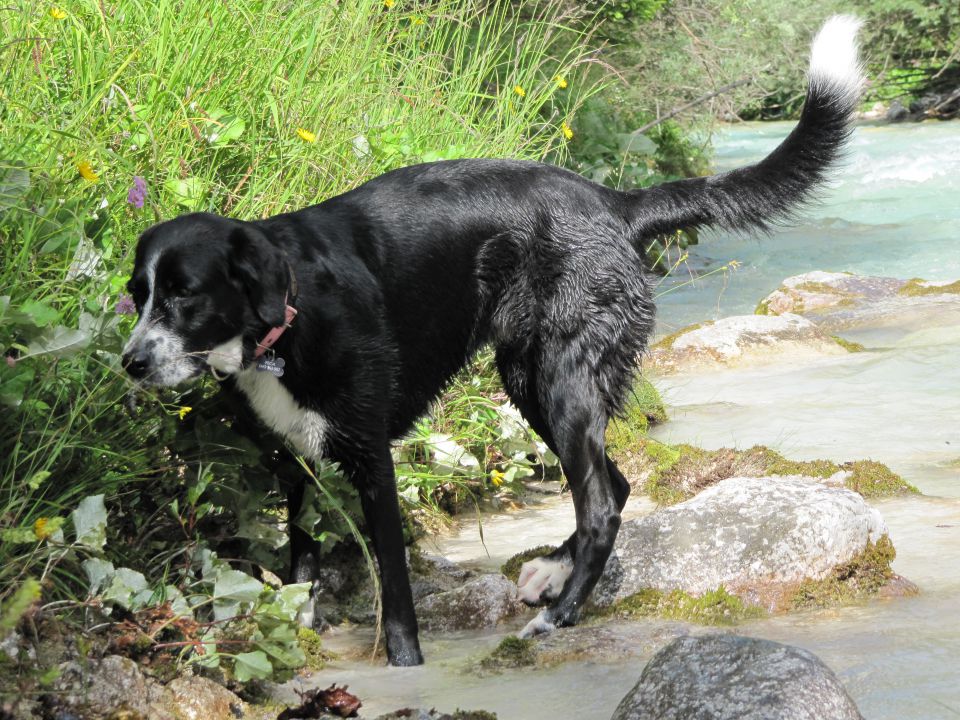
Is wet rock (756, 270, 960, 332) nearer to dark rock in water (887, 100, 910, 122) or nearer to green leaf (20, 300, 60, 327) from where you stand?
green leaf (20, 300, 60, 327)

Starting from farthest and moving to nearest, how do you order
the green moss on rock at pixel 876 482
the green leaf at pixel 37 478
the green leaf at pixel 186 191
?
the green moss on rock at pixel 876 482
the green leaf at pixel 186 191
the green leaf at pixel 37 478

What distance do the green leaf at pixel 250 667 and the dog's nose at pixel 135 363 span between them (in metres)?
0.76

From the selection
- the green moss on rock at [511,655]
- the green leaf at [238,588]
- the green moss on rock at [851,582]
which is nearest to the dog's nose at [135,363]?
the green leaf at [238,588]

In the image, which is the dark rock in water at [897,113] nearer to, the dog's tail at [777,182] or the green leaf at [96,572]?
the dog's tail at [777,182]

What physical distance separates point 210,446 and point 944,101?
2311 centimetres

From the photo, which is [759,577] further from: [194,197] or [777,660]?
[194,197]

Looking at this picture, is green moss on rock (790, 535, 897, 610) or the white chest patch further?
green moss on rock (790, 535, 897, 610)

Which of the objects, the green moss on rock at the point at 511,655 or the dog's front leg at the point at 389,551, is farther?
the dog's front leg at the point at 389,551

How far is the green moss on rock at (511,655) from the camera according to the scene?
3279mm

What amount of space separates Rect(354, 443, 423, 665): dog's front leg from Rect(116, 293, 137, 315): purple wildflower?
0.78 meters

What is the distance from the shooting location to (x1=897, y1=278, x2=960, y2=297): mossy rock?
9.21m

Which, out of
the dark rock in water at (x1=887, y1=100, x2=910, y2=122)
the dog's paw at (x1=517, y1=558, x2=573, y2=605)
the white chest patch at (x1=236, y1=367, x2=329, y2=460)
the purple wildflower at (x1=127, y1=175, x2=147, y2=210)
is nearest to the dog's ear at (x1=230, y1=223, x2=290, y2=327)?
the white chest patch at (x1=236, y1=367, x2=329, y2=460)

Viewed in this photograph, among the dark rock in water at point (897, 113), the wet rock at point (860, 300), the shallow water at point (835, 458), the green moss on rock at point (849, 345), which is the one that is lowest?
the dark rock in water at point (897, 113)

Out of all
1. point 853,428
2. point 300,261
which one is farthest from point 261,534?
point 853,428
